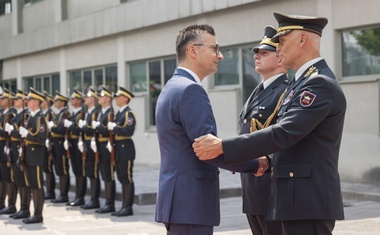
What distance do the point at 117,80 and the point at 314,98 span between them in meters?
17.7

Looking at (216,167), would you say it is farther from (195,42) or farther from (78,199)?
(78,199)

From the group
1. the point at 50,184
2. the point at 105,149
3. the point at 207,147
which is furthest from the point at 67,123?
the point at 207,147

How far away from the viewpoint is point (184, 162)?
4.37 m

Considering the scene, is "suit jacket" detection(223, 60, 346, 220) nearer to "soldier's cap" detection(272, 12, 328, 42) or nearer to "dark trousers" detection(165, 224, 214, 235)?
"soldier's cap" detection(272, 12, 328, 42)

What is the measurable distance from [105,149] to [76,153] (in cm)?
169

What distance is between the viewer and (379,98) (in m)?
→ 12.5

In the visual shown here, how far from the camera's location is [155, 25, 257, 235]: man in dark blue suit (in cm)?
431

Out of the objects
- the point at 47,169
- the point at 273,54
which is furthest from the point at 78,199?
the point at 273,54

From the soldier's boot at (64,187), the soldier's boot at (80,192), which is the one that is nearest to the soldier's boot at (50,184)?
the soldier's boot at (64,187)

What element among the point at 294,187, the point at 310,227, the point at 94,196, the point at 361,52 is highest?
the point at 361,52

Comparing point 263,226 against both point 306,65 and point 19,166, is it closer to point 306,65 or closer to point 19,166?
point 306,65

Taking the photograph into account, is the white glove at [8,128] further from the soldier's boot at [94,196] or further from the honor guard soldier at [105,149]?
the soldier's boot at [94,196]

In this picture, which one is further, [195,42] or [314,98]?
[195,42]

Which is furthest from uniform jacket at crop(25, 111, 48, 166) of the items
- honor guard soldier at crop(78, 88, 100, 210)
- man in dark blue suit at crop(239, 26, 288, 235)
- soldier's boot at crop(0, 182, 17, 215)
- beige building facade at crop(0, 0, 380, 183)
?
man in dark blue suit at crop(239, 26, 288, 235)
